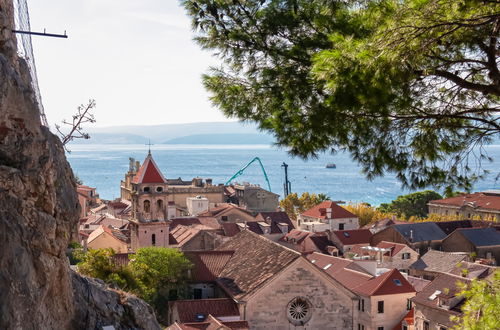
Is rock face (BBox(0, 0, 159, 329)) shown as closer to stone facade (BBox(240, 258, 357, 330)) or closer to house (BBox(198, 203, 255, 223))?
stone facade (BBox(240, 258, 357, 330))

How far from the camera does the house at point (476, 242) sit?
52.8 meters

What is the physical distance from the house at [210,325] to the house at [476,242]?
3233 cm

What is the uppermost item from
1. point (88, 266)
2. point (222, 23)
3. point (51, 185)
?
point (222, 23)

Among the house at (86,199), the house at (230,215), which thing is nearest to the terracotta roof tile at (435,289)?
the house at (230,215)

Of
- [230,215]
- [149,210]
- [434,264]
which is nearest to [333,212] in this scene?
[230,215]

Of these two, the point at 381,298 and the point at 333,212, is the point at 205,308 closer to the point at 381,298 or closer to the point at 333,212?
the point at 381,298

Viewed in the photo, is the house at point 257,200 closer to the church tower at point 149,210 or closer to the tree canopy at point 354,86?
the church tower at point 149,210

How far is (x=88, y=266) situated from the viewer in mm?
24844

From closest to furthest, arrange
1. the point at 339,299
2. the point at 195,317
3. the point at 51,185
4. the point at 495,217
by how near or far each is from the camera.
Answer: the point at 51,185 → the point at 195,317 → the point at 339,299 → the point at 495,217

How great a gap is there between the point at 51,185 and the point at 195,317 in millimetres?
18146

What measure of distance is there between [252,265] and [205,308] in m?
4.87

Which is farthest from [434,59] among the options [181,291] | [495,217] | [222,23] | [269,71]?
[495,217]

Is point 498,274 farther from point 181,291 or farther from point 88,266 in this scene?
point 181,291

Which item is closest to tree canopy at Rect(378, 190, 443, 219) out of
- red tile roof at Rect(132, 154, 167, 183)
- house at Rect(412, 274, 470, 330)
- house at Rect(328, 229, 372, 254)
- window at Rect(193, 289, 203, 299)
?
house at Rect(328, 229, 372, 254)
